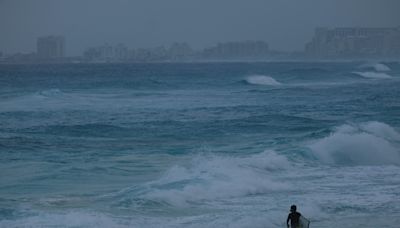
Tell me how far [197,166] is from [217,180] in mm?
2286

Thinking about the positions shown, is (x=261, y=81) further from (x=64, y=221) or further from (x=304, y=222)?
(x=304, y=222)

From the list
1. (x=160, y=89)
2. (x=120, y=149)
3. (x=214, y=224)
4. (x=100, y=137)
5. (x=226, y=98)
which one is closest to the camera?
(x=214, y=224)

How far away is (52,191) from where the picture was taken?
1664cm

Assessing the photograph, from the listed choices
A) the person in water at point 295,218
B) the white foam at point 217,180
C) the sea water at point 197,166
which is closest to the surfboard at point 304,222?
the person in water at point 295,218

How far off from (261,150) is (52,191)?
9009 mm

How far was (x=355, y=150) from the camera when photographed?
23297 millimetres

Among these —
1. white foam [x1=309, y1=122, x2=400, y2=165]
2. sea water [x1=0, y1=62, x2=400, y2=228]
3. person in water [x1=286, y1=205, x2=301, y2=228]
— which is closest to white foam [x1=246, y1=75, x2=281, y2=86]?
sea water [x1=0, y1=62, x2=400, y2=228]

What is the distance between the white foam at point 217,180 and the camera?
16.3 meters

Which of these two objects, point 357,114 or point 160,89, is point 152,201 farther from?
point 160,89

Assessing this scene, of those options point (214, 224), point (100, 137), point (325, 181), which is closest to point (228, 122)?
point (100, 137)

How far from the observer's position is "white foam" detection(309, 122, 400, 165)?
862 inches

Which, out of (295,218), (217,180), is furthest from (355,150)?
(295,218)

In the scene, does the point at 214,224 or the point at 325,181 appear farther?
the point at 325,181

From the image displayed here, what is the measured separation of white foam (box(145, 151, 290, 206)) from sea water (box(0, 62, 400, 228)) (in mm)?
29
